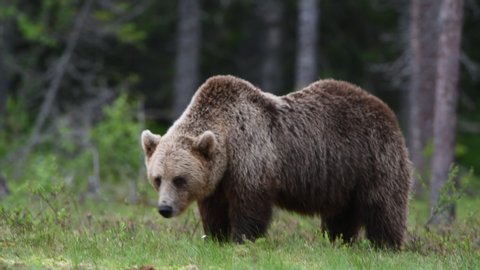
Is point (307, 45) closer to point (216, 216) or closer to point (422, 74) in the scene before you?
point (422, 74)

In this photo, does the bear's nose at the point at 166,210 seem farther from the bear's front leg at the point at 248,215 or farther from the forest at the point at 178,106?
the bear's front leg at the point at 248,215

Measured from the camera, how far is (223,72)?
30938 mm

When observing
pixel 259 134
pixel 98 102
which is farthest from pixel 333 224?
pixel 98 102

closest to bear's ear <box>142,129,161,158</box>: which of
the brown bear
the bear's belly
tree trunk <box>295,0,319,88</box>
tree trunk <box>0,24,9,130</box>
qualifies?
the brown bear

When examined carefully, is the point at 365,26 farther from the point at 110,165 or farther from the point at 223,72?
the point at 110,165

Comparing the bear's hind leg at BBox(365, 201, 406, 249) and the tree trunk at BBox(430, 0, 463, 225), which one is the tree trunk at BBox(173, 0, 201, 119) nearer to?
the tree trunk at BBox(430, 0, 463, 225)

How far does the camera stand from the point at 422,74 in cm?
2120

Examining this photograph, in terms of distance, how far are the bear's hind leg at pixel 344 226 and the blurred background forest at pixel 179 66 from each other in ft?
8.48

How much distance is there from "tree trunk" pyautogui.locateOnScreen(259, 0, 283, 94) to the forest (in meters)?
0.05

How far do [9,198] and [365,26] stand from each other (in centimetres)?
2045

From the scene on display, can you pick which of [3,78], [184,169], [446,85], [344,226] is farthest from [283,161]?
[3,78]

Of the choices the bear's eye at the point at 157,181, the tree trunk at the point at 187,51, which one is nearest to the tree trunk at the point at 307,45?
the tree trunk at the point at 187,51

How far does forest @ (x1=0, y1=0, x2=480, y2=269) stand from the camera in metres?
8.75

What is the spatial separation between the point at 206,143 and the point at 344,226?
2191mm
